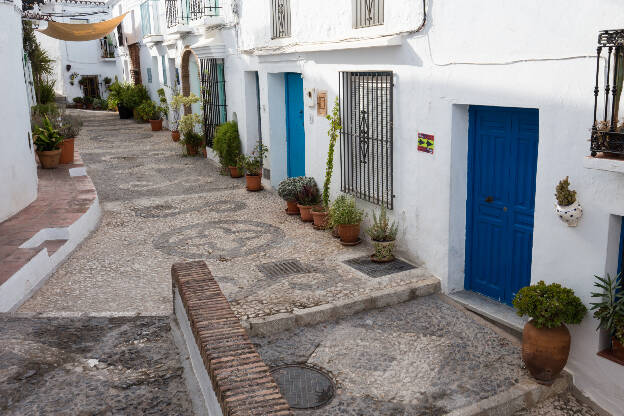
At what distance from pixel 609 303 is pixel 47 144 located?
12.4m

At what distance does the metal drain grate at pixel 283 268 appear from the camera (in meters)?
7.67

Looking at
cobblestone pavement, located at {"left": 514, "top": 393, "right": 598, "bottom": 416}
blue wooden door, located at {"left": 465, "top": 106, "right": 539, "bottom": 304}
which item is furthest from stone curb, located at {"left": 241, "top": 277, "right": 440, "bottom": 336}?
cobblestone pavement, located at {"left": 514, "top": 393, "right": 598, "bottom": 416}

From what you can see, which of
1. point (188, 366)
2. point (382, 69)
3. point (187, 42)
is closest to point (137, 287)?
point (188, 366)

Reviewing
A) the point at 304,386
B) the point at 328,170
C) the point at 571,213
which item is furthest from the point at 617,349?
the point at 328,170

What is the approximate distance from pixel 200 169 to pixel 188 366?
34.2 feet

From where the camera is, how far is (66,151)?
14164 mm

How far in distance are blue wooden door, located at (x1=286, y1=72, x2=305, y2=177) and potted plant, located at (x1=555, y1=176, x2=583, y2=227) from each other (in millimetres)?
6553

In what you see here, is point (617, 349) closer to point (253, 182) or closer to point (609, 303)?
point (609, 303)

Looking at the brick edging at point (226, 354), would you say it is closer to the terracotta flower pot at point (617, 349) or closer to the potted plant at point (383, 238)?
the potted plant at point (383, 238)

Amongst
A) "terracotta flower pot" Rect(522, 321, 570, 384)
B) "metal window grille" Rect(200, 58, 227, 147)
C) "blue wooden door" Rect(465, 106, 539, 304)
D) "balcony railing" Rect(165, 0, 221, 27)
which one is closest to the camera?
"terracotta flower pot" Rect(522, 321, 570, 384)

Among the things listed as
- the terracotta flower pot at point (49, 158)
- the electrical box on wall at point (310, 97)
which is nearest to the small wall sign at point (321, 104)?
the electrical box on wall at point (310, 97)

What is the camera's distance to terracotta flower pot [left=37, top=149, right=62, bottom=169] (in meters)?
13.4

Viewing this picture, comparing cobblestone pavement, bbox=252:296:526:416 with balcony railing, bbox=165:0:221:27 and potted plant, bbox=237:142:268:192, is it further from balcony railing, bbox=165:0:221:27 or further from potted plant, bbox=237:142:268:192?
balcony railing, bbox=165:0:221:27

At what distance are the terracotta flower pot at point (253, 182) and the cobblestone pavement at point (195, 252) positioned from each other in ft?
0.70
